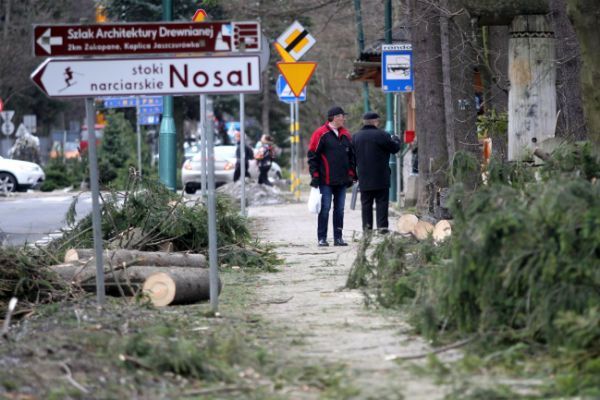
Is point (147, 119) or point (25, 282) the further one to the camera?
point (147, 119)

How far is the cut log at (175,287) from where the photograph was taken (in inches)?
399

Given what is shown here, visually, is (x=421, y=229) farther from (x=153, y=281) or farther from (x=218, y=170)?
(x=218, y=170)

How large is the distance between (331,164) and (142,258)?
6.63 m

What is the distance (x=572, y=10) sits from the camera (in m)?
9.91

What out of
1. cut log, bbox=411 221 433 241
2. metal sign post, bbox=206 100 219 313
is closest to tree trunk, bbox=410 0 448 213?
cut log, bbox=411 221 433 241

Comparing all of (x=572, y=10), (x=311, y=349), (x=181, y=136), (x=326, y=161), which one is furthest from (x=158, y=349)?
(x=181, y=136)

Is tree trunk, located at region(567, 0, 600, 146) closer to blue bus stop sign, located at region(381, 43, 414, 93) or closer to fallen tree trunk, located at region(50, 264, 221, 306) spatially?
fallen tree trunk, located at region(50, 264, 221, 306)

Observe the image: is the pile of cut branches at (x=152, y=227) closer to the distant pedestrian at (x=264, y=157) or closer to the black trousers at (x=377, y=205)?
the black trousers at (x=377, y=205)

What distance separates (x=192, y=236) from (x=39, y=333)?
18.3 ft

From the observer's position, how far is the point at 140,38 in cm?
952

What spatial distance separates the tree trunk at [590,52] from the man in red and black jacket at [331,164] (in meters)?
7.35

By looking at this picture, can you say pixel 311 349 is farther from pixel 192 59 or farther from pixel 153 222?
pixel 153 222

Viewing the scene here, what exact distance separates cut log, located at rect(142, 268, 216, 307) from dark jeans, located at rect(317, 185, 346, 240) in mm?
6741

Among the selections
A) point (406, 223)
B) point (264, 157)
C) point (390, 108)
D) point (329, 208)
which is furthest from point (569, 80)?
point (264, 157)
